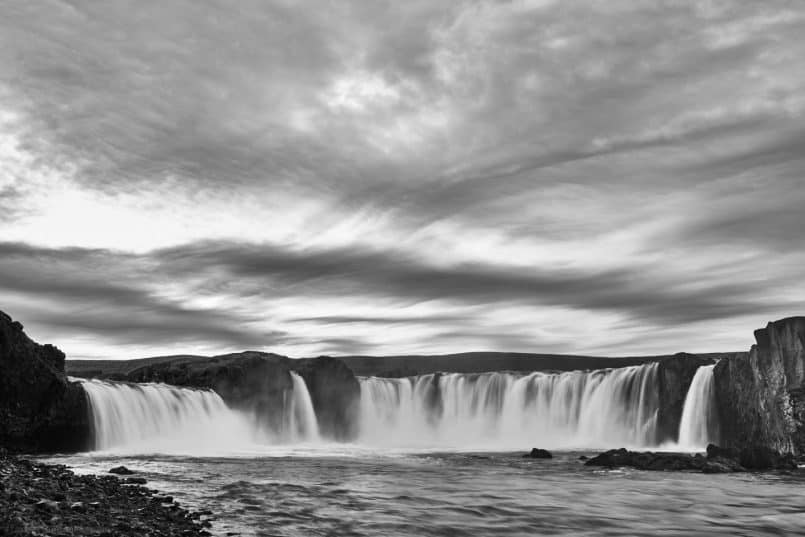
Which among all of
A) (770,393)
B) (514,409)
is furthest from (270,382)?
(770,393)

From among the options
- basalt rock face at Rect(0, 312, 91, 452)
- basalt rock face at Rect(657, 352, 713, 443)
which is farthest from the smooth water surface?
basalt rock face at Rect(657, 352, 713, 443)

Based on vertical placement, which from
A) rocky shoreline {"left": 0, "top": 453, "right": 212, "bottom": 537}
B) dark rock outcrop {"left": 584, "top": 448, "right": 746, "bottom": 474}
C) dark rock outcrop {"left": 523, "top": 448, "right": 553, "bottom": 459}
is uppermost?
rocky shoreline {"left": 0, "top": 453, "right": 212, "bottom": 537}

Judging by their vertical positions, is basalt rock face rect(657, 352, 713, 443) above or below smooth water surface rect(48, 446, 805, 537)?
above

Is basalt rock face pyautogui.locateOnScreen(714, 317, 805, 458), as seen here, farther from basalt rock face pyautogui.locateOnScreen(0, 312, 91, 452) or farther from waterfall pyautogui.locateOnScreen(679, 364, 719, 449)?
basalt rock face pyautogui.locateOnScreen(0, 312, 91, 452)

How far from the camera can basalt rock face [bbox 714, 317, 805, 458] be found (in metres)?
48.0

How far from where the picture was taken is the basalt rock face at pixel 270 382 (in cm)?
7562

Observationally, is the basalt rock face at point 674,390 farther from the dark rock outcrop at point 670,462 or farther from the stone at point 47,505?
the stone at point 47,505

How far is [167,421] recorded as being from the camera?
57.6m

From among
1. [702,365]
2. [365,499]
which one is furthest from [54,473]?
[702,365]

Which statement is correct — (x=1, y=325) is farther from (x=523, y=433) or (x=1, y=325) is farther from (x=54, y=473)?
(x=523, y=433)

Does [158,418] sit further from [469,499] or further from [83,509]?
[83,509]

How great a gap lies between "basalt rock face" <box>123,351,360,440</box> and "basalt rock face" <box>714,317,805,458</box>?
46.4 m

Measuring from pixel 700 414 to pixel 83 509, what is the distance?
59.9 meters

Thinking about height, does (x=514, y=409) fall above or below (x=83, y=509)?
below
